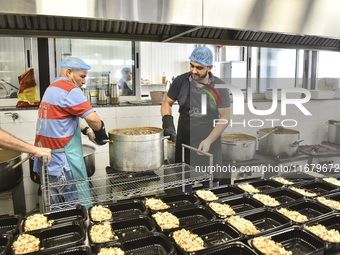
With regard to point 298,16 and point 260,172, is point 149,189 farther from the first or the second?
point 260,172

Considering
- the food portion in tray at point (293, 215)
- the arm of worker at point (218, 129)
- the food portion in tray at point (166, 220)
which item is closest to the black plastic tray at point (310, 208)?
the food portion in tray at point (293, 215)

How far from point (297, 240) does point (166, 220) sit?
633mm

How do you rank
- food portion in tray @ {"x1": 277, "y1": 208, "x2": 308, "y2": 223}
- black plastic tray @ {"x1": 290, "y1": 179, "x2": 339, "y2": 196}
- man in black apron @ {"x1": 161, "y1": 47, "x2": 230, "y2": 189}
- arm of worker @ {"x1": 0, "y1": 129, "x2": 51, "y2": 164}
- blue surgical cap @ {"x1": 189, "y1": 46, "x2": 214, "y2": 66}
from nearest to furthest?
food portion in tray @ {"x1": 277, "y1": 208, "x2": 308, "y2": 223}
arm of worker @ {"x1": 0, "y1": 129, "x2": 51, "y2": 164}
black plastic tray @ {"x1": 290, "y1": 179, "x2": 339, "y2": 196}
blue surgical cap @ {"x1": 189, "y1": 46, "x2": 214, "y2": 66}
man in black apron @ {"x1": 161, "y1": 47, "x2": 230, "y2": 189}

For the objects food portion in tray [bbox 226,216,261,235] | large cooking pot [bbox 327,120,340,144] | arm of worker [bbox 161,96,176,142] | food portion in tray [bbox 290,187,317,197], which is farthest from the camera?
large cooking pot [bbox 327,120,340,144]

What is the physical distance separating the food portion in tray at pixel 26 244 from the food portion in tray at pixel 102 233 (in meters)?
0.23

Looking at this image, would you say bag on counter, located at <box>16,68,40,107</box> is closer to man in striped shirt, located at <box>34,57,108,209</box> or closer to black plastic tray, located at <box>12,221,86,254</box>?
man in striped shirt, located at <box>34,57,108,209</box>

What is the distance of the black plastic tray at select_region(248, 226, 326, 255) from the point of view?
1.34 m

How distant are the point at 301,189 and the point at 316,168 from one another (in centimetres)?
160

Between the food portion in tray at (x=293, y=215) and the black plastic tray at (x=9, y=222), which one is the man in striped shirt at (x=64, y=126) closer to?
the black plastic tray at (x=9, y=222)

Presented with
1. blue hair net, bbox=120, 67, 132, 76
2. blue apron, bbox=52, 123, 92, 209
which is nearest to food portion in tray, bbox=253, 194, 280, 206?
blue apron, bbox=52, 123, 92, 209

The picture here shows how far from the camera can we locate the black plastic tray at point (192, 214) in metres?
1.58

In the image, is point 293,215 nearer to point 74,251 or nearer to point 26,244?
point 74,251

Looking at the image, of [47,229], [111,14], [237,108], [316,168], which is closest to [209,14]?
[111,14]

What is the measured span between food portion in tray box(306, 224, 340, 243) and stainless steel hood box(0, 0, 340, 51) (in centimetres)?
119
